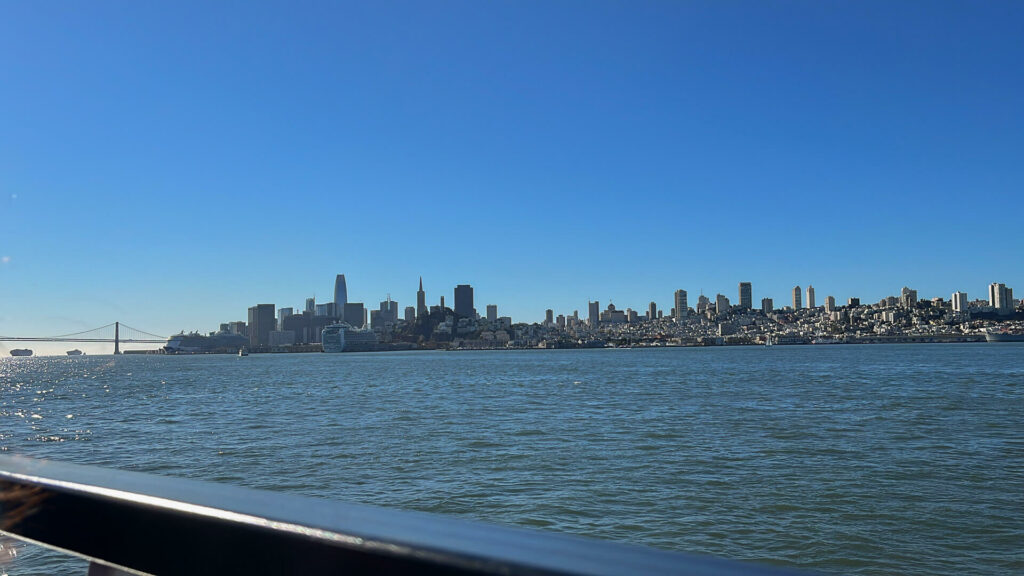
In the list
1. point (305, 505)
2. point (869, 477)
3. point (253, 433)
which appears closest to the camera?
point (305, 505)

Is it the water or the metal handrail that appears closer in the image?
the metal handrail

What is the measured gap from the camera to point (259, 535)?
96cm

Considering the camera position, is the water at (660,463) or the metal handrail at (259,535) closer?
the metal handrail at (259,535)

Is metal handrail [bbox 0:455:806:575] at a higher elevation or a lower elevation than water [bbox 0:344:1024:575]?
higher

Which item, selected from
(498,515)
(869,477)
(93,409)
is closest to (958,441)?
(869,477)

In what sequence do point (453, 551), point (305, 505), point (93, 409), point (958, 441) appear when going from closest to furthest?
point (453, 551), point (305, 505), point (958, 441), point (93, 409)

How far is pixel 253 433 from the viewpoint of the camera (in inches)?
819

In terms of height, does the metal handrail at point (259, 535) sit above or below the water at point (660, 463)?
above

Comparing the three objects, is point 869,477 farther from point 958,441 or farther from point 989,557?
point 958,441

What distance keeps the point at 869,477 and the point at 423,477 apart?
7816 millimetres

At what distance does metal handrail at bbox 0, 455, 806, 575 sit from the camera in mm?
792

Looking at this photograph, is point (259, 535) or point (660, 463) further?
point (660, 463)

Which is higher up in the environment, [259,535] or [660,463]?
[259,535]

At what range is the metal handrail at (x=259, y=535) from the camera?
0.79 m
